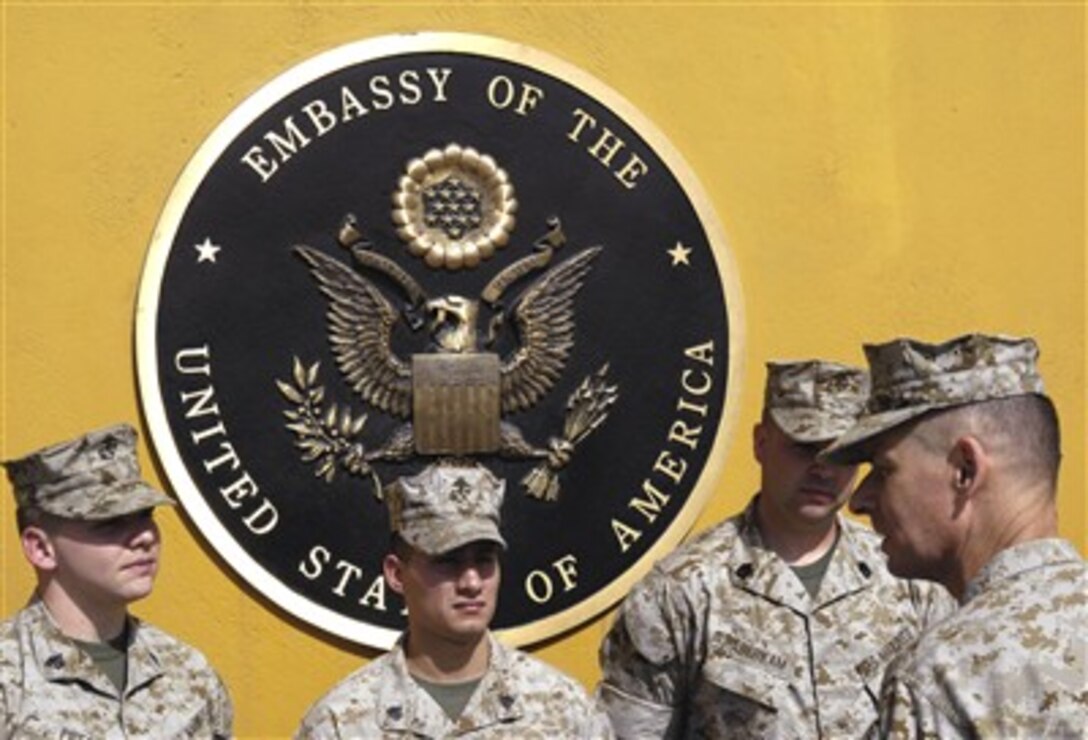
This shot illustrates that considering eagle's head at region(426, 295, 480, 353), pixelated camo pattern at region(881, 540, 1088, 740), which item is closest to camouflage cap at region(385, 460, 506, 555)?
eagle's head at region(426, 295, 480, 353)

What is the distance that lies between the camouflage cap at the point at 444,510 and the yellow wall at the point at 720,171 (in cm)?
155

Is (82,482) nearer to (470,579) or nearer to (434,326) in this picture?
(470,579)

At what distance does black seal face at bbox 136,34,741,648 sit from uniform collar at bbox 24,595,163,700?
1.34m

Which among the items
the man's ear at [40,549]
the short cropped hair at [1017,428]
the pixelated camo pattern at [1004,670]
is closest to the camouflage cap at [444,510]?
the man's ear at [40,549]

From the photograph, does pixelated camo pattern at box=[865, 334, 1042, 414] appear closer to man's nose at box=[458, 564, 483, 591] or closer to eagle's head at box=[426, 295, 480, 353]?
man's nose at box=[458, 564, 483, 591]

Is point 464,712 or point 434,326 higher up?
point 434,326

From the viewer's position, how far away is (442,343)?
7.92m

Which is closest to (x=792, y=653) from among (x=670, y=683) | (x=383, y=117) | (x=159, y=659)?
(x=670, y=683)

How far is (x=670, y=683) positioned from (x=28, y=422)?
195 cm

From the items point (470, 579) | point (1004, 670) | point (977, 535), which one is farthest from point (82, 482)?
point (1004, 670)

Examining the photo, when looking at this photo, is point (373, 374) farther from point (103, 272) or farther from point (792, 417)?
point (792, 417)

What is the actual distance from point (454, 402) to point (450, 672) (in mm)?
1917

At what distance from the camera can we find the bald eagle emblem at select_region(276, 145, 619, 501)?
7.85 metres

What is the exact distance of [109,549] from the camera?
6301mm
